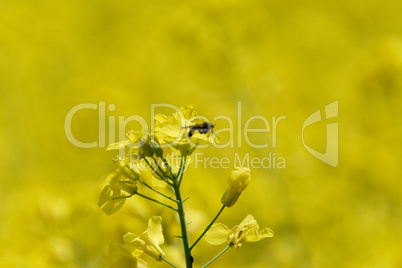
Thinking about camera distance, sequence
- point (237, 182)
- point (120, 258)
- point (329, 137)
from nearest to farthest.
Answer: point (120, 258) → point (237, 182) → point (329, 137)

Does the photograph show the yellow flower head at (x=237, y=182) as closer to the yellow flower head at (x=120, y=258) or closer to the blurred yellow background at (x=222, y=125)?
the yellow flower head at (x=120, y=258)

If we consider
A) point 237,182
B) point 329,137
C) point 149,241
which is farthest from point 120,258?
point 329,137

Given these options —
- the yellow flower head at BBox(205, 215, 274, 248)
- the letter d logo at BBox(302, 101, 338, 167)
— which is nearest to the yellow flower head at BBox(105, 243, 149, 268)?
the yellow flower head at BBox(205, 215, 274, 248)

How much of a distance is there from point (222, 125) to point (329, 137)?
0.82 m

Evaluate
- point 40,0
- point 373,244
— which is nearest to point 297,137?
point 373,244

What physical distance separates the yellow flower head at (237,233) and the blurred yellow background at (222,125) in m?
0.49

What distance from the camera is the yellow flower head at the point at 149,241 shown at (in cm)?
150

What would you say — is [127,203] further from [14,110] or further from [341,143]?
[14,110]

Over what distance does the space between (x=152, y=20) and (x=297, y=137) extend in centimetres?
366

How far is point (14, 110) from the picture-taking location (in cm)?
531

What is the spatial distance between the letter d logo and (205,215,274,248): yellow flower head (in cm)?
A: 237

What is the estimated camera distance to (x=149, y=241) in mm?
1539

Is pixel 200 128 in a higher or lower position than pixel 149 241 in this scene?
higher

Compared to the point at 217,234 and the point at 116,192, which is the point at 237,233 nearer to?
the point at 217,234
